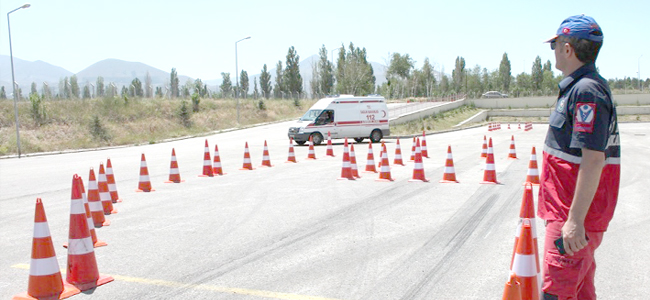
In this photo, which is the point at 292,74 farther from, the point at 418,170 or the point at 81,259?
the point at 81,259

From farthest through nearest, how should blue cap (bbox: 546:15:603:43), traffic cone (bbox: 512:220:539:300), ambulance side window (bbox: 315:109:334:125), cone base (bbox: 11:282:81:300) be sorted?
ambulance side window (bbox: 315:109:334:125), cone base (bbox: 11:282:81:300), traffic cone (bbox: 512:220:539:300), blue cap (bbox: 546:15:603:43)

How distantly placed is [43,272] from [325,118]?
24.2 m

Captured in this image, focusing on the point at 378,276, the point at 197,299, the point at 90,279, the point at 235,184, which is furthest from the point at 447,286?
the point at 235,184

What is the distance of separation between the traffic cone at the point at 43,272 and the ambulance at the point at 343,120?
75.2 ft

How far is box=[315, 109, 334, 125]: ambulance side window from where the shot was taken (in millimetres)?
28625

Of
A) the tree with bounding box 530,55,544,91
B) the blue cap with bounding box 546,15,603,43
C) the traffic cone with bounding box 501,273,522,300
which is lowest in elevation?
the traffic cone with bounding box 501,273,522,300

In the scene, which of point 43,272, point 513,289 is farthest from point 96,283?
point 513,289

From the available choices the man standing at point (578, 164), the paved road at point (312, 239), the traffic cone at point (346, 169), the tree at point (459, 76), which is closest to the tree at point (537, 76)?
the tree at point (459, 76)

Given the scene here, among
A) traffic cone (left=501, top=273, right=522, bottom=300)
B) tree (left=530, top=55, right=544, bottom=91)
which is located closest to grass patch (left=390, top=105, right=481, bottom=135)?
traffic cone (left=501, top=273, right=522, bottom=300)

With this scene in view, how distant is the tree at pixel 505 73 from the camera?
122625 millimetres

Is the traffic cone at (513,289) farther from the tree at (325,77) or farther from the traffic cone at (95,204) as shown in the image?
the tree at (325,77)

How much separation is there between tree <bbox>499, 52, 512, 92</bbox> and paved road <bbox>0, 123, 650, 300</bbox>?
116 metres

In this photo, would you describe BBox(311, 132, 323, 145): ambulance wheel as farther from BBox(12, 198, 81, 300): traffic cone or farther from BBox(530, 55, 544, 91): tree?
BBox(530, 55, 544, 91): tree

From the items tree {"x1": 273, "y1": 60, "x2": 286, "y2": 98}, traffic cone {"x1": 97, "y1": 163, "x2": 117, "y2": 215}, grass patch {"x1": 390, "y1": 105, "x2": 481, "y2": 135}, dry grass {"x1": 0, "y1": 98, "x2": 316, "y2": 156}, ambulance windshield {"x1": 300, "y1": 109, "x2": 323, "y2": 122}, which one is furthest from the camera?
tree {"x1": 273, "y1": 60, "x2": 286, "y2": 98}
